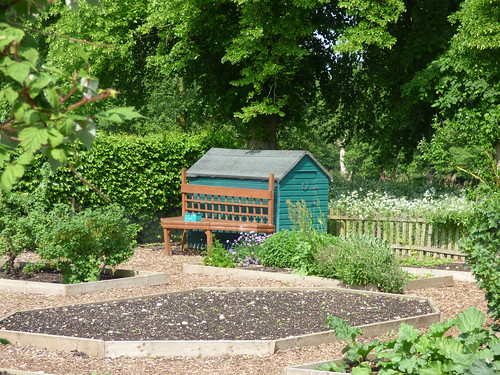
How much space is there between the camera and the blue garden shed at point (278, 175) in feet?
45.7

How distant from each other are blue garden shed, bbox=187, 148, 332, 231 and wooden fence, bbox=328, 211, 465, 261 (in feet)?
2.18

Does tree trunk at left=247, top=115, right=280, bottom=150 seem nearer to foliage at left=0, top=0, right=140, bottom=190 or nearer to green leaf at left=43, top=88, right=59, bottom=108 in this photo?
foliage at left=0, top=0, right=140, bottom=190

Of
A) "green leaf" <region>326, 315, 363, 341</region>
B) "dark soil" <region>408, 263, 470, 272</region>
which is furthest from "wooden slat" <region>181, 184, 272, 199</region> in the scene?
"green leaf" <region>326, 315, 363, 341</region>

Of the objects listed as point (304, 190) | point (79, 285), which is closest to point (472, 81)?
point (304, 190)

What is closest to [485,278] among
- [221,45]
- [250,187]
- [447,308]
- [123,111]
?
[447,308]

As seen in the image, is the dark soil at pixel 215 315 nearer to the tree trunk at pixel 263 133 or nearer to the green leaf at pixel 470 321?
the green leaf at pixel 470 321

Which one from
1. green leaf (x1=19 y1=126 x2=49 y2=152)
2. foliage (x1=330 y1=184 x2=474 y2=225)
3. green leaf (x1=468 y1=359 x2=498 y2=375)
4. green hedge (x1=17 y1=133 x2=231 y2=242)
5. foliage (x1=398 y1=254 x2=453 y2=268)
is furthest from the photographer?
green hedge (x1=17 y1=133 x2=231 y2=242)

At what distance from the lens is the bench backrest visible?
13822 millimetres

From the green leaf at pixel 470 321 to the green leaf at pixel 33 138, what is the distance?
3.92 m

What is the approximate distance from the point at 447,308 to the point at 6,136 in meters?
7.68

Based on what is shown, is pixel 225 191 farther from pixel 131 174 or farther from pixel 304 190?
pixel 131 174

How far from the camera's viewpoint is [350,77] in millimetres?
A: 20656

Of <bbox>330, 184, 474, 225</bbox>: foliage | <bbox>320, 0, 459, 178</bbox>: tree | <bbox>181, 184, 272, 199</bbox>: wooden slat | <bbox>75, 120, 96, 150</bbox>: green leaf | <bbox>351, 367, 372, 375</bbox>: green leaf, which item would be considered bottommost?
<bbox>351, 367, 372, 375</bbox>: green leaf

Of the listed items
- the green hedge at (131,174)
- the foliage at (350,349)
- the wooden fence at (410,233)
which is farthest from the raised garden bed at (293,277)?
the green hedge at (131,174)
